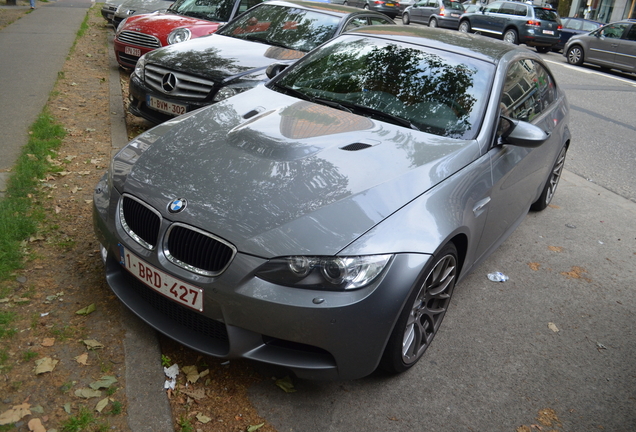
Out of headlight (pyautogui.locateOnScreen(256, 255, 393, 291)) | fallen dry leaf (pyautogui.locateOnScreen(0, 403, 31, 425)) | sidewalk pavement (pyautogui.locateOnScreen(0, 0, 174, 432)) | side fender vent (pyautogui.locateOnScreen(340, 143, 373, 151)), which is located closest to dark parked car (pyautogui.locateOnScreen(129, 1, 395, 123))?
sidewalk pavement (pyautogui.locateOnScreen(0, 0, 174, 432))

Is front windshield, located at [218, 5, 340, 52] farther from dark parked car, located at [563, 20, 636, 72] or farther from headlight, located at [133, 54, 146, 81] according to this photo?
dark parked car, located at [563, 20, 636, 72]

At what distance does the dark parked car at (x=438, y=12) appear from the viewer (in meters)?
25.1

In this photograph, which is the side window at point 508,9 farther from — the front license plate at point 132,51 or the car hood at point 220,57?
the car hood at point 220,57

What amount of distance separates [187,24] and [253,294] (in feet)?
22.7

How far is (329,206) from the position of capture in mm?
2721

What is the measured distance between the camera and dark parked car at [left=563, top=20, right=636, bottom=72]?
53.4 ft

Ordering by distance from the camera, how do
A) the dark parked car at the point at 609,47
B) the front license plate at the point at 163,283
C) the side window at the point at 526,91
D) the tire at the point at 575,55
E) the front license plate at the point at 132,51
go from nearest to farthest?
the front license plate at the point at 163,283, the side window at the point at 526,91, the front license plate at the point at 132,51, the dark parked car at the point at 609,47, the tire at the point at 575,55

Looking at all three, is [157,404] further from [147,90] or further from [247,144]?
[147,90]

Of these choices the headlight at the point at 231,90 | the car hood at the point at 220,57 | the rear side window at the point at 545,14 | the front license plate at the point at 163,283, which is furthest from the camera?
the rear side window at the point at 545,14

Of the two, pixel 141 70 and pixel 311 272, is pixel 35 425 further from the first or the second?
pixel 141 70

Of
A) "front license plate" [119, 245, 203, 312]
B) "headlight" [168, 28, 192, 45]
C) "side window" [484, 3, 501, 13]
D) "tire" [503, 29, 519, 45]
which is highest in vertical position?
"front license plate" [119, 245, 203, 312]

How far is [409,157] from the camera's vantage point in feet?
10.5

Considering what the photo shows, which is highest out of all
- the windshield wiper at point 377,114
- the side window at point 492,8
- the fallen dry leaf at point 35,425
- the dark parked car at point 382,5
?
the windshield wiper at point 377,114

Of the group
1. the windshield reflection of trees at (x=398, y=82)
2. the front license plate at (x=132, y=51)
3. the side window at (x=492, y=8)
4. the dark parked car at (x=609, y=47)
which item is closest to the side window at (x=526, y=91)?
the windshield reflection of trees at (x=398, y=82)
